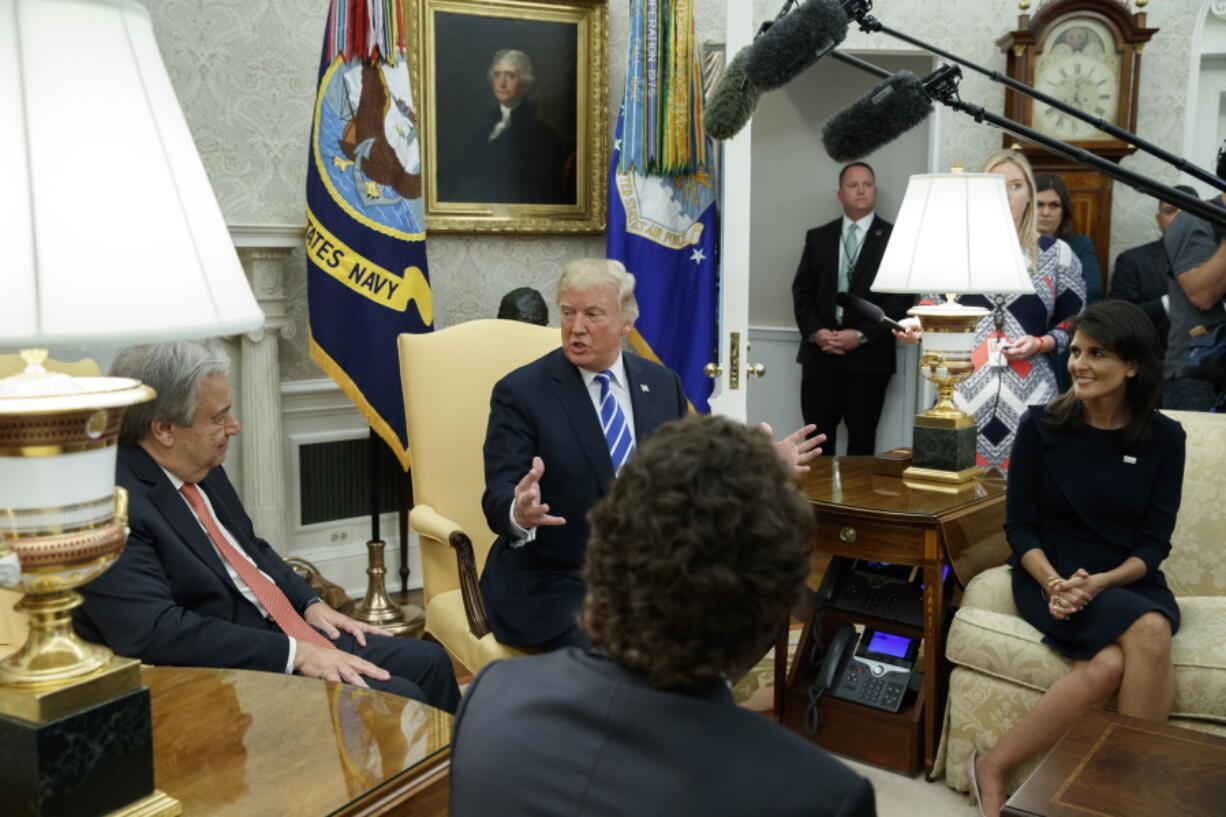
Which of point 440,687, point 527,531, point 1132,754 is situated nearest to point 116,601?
point 440,687

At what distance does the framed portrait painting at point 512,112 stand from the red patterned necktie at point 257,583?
2.30 m

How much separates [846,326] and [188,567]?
364cm

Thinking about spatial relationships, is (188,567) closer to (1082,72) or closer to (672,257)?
(672,257)

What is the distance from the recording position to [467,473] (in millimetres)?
2949

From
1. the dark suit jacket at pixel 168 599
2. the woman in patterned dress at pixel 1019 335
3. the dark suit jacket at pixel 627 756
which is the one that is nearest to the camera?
the dark suit jacket at pixel 627 756

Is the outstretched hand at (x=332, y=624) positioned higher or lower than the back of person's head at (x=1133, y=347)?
lower

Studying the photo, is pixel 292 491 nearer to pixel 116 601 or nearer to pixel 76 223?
pixel 116 601

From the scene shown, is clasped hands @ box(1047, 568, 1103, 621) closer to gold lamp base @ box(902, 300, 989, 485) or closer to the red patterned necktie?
gold lamp base @ box(902, 300, 989, 485)

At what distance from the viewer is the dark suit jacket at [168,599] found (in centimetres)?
180

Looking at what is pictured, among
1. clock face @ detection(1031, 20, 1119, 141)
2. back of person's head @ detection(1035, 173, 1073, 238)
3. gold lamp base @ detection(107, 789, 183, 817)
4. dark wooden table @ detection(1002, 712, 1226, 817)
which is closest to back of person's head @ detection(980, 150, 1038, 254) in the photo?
back of person's head @ detection(1035, 173, 1073, 238)

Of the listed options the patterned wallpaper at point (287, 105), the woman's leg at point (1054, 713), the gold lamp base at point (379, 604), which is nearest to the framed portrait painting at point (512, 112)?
the patterned wallpaper at point (287, 105)

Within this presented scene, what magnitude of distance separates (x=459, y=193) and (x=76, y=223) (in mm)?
3354

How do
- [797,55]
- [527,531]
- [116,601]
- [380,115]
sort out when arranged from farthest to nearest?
1. [380,115]
2. [527,531]
3. [116,601]
4. [797,55]

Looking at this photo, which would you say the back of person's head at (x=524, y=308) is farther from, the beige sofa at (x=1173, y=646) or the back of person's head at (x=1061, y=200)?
the back of person's head at (x=1061, y=200)
